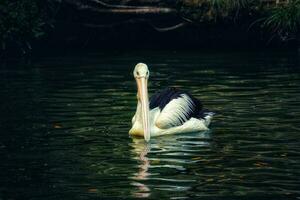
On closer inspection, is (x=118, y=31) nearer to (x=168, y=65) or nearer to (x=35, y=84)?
(x=168, y=65)

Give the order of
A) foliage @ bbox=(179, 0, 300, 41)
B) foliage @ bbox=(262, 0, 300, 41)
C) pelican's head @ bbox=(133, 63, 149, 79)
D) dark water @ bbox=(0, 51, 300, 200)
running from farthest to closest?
foliage @ bbox=(179, 0, 300, 41) < foliage @ bbox=(262, 0, 300, 41) < pelican's head @ bbox=(133, 63, 149, 79) < dark water @ bbox=(0, 51, 300, 200)

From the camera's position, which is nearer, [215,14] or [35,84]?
[35,84]

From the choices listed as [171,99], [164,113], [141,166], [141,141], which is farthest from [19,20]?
[141,166]

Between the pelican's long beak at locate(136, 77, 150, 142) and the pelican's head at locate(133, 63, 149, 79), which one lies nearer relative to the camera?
the pelican's long beak at locate(136, 77, 150, 142)

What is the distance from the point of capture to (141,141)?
50.8 ft

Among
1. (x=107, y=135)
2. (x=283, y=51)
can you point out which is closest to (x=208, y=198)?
(x=107, y=135)

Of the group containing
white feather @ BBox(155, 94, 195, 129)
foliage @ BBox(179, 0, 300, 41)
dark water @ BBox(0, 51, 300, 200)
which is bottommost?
dark water @ BBox(0, 51, 300, 200)

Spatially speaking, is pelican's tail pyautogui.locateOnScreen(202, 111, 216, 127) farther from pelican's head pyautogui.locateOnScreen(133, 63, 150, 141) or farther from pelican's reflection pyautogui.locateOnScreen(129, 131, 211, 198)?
pelican's head pyautogui.locateOnScreen(133, 63, 150, 141)

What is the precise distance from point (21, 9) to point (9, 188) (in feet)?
75.6

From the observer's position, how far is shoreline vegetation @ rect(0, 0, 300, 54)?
110 ft

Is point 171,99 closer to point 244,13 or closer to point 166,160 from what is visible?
point 166,160

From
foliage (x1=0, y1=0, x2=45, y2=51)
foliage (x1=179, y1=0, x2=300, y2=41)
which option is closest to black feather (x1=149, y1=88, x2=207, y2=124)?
foliage (x1=179, y1=0, x2=300, y2=41)

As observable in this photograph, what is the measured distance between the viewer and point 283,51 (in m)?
33.1

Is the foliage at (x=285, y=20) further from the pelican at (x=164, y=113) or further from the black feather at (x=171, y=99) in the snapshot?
the pelican at (x=164, y=113)
